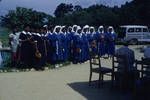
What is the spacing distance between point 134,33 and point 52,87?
3188 cm

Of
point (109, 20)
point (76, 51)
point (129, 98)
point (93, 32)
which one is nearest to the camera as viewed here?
point (129, 98)

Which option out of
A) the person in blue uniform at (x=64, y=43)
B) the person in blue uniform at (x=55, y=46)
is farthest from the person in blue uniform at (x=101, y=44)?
the person in blue uniform at (x=55, y=46)

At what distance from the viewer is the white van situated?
44938 mm

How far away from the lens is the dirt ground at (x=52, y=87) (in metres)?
12.2

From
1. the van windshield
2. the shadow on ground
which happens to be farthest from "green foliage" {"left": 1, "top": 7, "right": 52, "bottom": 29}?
the shadow on ground

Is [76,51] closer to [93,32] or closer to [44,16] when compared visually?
[93,32]

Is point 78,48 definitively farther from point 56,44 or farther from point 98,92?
point 98,92

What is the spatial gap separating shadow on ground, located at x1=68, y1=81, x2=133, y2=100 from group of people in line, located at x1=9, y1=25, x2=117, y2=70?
11.9ft

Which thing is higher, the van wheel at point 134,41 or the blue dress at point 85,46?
the blue dress at point 85,46

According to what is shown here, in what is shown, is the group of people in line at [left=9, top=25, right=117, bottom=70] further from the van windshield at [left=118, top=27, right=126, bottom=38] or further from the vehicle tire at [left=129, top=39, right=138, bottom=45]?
the vehicle tire at [left=129, top=39, right=138, bottom=45]

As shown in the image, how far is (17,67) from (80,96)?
296 inches

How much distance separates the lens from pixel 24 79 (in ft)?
52.4

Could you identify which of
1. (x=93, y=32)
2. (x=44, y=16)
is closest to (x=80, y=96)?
(x=93, y=32)

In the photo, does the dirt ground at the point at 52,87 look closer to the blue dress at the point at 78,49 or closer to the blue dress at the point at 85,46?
the blue dress at the point at 78,49
